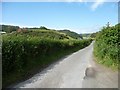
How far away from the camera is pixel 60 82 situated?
1178 centimetres

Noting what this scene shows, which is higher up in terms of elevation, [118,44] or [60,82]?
[118,44]

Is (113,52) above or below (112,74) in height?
above

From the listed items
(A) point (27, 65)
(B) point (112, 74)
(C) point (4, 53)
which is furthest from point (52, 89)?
(A) point (27, 65)

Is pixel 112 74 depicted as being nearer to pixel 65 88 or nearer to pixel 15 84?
pixel 65 88

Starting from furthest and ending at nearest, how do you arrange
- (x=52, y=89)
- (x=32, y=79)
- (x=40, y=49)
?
(x=40, y=49), (x=32, y=79), (x=52, y=89)

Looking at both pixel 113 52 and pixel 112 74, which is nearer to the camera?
pixel 112 74

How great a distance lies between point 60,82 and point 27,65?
14.7 ft

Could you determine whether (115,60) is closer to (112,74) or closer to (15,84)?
(112,74)

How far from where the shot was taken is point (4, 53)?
12.0 m

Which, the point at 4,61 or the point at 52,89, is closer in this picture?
the point at 52,89

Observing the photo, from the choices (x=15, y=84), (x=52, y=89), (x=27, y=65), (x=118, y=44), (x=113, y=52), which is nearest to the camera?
(x=52, y=89)

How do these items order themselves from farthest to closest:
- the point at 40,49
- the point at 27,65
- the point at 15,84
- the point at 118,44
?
the point at 40,49
the point at 118,44
the point at 27,65
the point at 15,84

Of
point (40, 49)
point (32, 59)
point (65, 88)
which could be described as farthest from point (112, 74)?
point (40, 49)

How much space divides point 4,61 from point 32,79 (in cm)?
177
